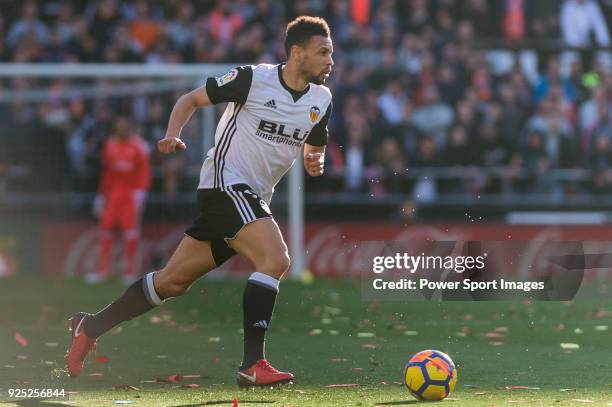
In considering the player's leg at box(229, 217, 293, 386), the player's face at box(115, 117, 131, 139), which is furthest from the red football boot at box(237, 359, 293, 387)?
the player's face at box(115, 117, 131, 139)

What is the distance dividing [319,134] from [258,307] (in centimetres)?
119

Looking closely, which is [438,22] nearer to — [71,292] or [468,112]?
[468,112]

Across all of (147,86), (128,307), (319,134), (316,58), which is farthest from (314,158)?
(147,86)

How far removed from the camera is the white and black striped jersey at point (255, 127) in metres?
6.90

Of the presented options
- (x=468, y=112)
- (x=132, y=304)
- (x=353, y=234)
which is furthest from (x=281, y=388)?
(x=468, y=112)

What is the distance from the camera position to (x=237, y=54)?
18.8 metres

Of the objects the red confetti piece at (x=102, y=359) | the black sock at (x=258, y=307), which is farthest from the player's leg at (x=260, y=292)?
the red confetti piece at (x=102, y=359)

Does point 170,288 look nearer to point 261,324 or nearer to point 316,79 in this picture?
point 261,324

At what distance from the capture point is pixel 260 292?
6531 mm

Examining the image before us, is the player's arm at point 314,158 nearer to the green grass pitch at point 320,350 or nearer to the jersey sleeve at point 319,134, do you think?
the jersey sleeve at point 319,134

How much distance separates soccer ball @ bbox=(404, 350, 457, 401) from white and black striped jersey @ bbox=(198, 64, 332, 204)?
4.93 feet

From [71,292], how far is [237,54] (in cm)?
618

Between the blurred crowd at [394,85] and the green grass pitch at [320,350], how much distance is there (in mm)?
3795

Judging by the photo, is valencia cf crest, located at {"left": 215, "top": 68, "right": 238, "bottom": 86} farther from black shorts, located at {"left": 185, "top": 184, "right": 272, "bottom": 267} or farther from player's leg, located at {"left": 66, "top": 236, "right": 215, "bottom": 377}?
player's leg, located at {"left": 66, "top": 236, "right": 215, "bottom": 377}
